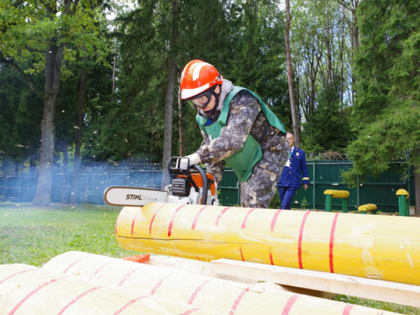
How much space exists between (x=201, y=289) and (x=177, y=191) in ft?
3.45

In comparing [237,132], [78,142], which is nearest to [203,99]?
[237,132]

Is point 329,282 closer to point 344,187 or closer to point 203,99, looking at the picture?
point 203,99

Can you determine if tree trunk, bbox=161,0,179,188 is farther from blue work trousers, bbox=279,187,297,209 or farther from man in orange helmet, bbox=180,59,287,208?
man in orange helmet, bbox=180,59,287,208

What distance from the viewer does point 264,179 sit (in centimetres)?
368

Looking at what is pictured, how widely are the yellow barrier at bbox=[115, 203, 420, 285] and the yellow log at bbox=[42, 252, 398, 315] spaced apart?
1.05 feet

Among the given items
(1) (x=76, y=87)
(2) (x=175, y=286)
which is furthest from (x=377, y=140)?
(1) (x=76, y=87)

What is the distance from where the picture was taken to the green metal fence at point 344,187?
40.8 feet

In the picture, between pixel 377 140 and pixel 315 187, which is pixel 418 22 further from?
pixel 315 187

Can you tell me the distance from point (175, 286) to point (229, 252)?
51cm

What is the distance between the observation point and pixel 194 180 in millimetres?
3064

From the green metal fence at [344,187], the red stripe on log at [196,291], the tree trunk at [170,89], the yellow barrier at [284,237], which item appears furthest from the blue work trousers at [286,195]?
the tree trunk at [170,89]

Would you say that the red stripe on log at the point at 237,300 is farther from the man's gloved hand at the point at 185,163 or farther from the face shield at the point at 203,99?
the face shield at the point at 203,99

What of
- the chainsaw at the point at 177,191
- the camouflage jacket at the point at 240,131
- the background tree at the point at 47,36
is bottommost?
the chainsaw at the point at 177,191

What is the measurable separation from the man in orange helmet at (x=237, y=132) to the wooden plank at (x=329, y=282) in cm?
99
